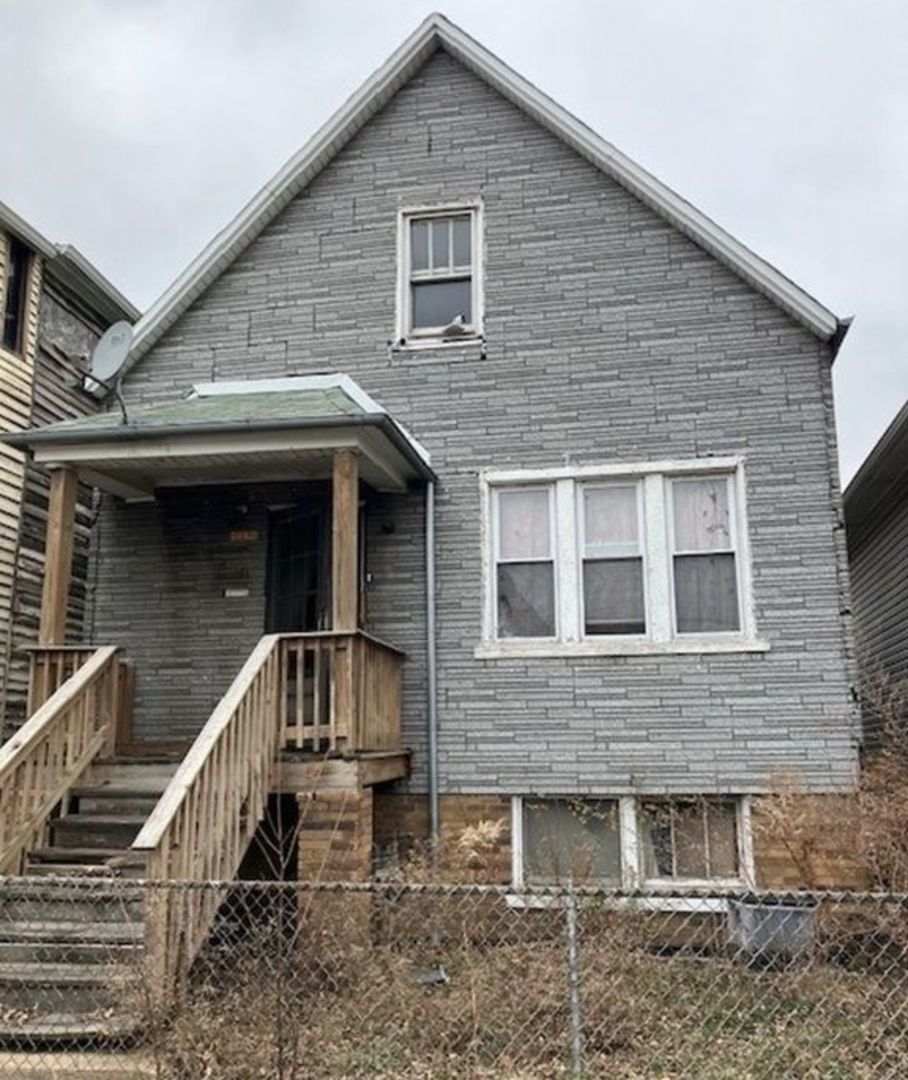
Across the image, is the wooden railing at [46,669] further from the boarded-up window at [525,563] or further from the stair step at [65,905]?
the boarded-up window at [525,563]

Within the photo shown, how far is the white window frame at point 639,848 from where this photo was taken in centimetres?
866

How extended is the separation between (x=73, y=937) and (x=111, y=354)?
206 inches

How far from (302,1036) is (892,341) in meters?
40.6

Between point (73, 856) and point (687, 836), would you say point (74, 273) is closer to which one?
point (73, 856)

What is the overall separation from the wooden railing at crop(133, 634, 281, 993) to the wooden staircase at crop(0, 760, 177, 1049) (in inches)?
8.9

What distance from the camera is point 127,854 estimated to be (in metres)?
7.07

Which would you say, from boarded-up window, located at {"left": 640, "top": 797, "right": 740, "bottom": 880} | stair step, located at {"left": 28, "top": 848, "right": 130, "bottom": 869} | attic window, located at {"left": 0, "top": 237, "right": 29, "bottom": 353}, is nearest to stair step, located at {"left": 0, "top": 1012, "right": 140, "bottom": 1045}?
stair step, located at {"left": 28, "top": 848, "right": 130, "bottom": 869}

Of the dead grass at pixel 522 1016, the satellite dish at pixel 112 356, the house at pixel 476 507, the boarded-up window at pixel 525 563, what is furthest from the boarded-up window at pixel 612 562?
the satellite dish at pixel 112 356

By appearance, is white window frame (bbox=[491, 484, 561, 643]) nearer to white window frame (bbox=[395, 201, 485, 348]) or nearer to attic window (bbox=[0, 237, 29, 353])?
white window frame (bbox=[395, 201, 485, 348])

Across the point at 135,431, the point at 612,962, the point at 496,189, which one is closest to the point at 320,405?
the point at 135,431

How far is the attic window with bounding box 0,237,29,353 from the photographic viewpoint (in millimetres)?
11633

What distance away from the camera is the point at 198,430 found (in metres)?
8.41

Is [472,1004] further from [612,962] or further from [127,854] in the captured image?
[127,854]

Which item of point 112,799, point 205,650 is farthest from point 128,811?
point 205,650
